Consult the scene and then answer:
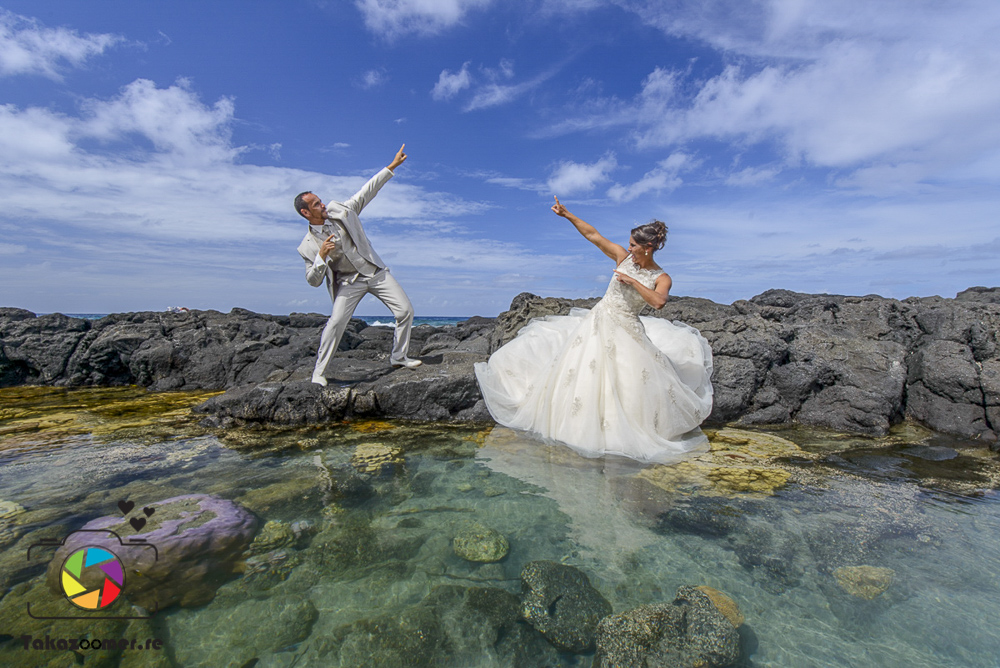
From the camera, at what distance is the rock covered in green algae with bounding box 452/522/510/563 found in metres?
3.22

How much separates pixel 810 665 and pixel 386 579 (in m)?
2.40

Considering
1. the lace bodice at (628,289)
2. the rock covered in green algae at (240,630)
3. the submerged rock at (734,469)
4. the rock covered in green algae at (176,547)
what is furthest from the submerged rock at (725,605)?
the lace bodice at (628,289)

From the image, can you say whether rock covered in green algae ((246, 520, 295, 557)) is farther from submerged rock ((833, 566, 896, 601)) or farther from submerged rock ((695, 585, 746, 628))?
submerged rock ((833, 566, 896, 601))

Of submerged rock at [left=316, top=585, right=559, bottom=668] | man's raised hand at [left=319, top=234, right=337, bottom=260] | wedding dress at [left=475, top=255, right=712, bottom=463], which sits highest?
man's raised hand at [left=319, top=234, right=337, bottom=260]

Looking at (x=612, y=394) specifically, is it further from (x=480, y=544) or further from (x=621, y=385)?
(x=480, y=544)

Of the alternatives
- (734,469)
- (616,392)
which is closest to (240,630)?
(616,392)

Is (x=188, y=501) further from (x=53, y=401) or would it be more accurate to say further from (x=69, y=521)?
(x=53, y=401)

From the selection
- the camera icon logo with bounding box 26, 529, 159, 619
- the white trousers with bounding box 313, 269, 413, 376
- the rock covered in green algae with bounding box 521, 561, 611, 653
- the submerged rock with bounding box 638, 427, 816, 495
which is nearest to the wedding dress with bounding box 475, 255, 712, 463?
the submerged rock with bounding box 638, 427, 816, 495

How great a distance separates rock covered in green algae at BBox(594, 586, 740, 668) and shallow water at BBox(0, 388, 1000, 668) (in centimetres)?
16

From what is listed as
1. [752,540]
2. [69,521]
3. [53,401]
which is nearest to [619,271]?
[752,540]

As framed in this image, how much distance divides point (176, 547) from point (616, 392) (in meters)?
4.39

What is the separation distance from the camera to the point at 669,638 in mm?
2443

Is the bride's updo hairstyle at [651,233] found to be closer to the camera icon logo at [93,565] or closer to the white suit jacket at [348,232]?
the white suit jacket at [348,232]

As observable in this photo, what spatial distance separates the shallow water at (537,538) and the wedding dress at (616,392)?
342 mm
